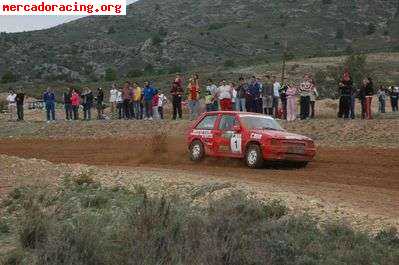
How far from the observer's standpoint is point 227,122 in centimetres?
1845

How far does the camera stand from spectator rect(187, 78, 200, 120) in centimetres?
2761

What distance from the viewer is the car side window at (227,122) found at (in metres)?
18.2

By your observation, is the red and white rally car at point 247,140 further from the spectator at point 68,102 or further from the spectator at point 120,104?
the spectator at point 68,102

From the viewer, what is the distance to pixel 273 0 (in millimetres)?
107188

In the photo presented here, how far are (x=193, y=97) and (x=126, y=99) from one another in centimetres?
350

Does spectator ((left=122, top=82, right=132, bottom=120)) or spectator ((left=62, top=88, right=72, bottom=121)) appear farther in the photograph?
spectator ((left=62, top=88, right=72, bottom=121))

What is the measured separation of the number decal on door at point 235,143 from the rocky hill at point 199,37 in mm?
51194

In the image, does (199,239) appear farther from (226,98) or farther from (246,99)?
(226,98)

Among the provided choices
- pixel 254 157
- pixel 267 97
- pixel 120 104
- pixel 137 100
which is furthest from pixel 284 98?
pixel 254 157

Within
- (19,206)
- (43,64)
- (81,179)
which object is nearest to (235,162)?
(81,179)

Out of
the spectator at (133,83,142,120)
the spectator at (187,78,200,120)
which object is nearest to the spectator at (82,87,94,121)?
the spectator at (133,83,142,120)

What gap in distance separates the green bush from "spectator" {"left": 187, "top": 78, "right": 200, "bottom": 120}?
56.4ft

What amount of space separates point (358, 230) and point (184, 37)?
74486 mm

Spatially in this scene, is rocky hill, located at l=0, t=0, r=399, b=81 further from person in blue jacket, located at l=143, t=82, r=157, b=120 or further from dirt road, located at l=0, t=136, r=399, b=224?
dirt road, located at l=0, t=136, r=399, b=224
